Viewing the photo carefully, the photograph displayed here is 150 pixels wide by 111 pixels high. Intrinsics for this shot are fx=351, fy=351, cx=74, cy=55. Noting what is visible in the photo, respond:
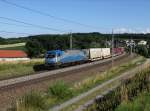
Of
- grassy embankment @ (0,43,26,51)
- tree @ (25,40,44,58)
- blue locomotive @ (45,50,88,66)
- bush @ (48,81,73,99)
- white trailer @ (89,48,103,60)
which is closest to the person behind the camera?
bush @ (48,81,73,99)

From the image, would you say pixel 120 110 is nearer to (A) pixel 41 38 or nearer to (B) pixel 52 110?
(B) pixel 52 110

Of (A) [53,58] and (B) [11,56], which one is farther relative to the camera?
(B) [11,56]

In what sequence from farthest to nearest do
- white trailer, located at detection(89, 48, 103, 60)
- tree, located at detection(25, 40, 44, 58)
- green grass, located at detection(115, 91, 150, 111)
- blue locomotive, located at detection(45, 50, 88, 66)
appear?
tree, located at detection(25, 40, 44, 58)
white trailer, located at detection(89, 48, 103, 60)
blue locomotive, located at detection(45, 50, 88, 66)
green grass, located at detection(115, 91, 150, 111)

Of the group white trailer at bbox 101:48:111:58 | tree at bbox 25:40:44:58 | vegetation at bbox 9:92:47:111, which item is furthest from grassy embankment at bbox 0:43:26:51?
vegetation at bbox 9:92:47:111

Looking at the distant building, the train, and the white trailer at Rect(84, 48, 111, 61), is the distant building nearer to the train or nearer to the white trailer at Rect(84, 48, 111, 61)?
the white trailer at Rect(84, 48, 111, 61)

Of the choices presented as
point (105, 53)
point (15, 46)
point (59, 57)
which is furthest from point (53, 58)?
point (15, 46)

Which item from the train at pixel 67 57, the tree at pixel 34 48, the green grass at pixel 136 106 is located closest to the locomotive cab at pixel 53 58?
the train at pixel 67 57

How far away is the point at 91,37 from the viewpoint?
14575 centimetres

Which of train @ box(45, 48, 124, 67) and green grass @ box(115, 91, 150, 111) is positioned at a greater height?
green grass @ box(115, 91, 150, 111)

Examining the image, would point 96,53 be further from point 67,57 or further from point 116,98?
point 116,98

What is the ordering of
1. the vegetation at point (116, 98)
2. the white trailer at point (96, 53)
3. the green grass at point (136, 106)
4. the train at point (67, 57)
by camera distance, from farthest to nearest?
the white trailer at point (96, 53) → the train at point (67, 57) → the vegetation at point (116, 98) → the green grass at point (136, 106)

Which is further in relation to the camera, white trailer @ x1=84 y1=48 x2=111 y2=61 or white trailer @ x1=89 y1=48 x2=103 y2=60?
white trailer @ x1=89 y1=48 x2=103 y2=60

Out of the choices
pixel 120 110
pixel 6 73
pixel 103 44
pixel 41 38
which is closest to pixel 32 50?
pixel 41 38

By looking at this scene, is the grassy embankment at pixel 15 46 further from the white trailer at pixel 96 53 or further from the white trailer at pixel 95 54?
the white trailer at pixel 95 54
